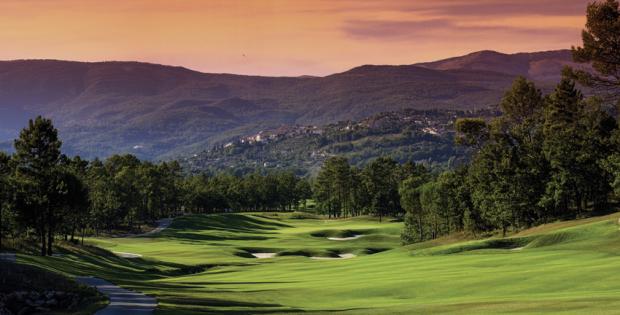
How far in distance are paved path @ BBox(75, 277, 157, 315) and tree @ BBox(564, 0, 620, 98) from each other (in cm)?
5337

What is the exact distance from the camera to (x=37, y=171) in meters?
80.6

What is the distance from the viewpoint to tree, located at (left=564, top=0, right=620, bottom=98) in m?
73.9

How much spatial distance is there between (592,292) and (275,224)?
143 m

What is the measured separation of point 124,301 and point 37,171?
4567cm

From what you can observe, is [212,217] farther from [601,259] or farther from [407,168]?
[601,259]

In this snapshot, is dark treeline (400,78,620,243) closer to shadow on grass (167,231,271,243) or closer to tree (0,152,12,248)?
shadow on grass (167,231,271,243)

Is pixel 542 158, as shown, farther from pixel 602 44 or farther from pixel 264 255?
pixel 264 255

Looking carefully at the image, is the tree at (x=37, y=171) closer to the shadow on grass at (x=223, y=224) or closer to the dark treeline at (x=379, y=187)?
the shadow on grass at (x=223, y=224)

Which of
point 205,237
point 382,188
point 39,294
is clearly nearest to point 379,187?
point 382,188

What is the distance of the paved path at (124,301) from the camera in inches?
1399

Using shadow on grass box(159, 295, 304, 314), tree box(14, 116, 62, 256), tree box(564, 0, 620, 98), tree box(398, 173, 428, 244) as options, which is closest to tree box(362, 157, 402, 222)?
tree box(398, 173, 428, 244)

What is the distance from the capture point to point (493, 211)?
94812mm

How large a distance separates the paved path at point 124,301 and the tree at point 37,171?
32016 mm

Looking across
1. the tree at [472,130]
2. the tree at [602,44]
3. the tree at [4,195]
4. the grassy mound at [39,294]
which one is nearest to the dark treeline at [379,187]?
the tree at [472,130]
